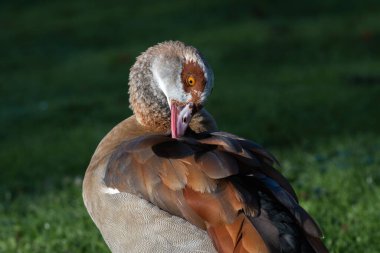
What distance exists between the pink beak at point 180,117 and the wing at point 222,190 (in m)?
0.34

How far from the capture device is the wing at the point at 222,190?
3.35 metres

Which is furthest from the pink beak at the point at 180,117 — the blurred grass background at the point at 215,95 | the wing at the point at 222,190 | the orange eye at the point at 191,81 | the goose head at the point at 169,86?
the blurred grass background at the point at 215,95

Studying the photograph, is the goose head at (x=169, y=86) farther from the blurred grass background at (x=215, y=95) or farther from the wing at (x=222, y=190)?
the blurred grass background at (x=215, y=95)

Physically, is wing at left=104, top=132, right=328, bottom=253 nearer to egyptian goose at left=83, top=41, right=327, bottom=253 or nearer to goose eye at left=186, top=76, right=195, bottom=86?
egyptian goose at left=83, top=41, right=327, bottom=253

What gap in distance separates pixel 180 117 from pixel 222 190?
896 millimetres

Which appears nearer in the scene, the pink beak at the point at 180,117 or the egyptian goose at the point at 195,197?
the egyptian goose at the point at 195,197

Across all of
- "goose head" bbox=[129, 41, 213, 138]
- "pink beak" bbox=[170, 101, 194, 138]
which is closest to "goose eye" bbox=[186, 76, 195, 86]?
"goose head" bbox=[129, 41, 213, 138]

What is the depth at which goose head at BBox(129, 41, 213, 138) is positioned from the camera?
4.28 meters

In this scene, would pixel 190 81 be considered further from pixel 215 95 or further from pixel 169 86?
pixel 215 95

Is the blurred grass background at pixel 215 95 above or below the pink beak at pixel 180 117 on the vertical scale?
below

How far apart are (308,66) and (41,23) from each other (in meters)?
8.53

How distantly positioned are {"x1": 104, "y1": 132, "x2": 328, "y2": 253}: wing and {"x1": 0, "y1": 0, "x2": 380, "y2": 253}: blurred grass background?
147 cm

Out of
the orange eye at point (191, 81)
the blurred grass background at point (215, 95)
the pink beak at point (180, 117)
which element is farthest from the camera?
the blurred grass background at point (215, 95)

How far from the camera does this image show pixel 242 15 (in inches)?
716
